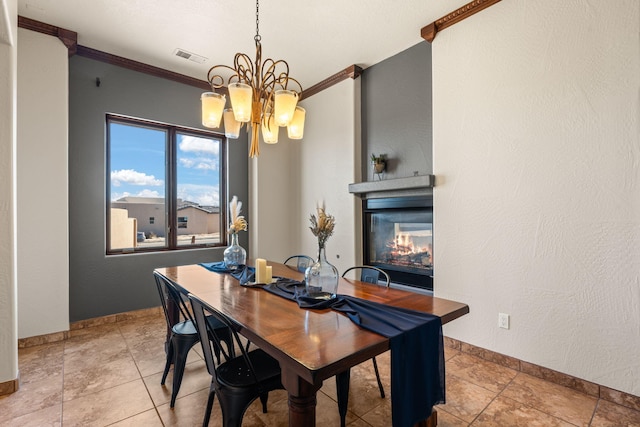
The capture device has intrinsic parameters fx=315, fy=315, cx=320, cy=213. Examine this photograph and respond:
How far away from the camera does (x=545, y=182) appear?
236 cm

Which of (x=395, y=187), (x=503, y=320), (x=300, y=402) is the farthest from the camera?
(x=395, y=187)

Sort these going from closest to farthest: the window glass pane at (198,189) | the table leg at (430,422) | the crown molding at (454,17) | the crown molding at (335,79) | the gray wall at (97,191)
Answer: the table leg at (430,422)
the crown molding at (454,17)
the gray wall at (97,191)
the crown molding at (335,79)
the window glass pane at (198,189)

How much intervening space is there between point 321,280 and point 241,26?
103 inches

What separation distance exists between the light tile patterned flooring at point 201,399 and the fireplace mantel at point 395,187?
1575 mm

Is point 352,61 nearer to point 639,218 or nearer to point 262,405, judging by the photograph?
point 639,218

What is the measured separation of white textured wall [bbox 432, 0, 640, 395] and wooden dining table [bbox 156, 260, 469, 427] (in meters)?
1.14

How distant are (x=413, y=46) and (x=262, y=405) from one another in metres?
3.57

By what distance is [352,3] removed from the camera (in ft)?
8.92

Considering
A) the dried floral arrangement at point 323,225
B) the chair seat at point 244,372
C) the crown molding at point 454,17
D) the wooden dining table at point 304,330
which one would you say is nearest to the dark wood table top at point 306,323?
the wooden dining table at point 304,330

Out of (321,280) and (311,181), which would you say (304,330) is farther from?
(311,181)

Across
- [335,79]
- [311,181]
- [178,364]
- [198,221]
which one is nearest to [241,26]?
[335,79]

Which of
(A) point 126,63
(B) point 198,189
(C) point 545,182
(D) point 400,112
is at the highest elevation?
(A) point 126,63

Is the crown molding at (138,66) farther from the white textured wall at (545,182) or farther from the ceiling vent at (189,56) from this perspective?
the white textured wall at (545,182)

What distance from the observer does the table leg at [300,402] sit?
3.75 ft
